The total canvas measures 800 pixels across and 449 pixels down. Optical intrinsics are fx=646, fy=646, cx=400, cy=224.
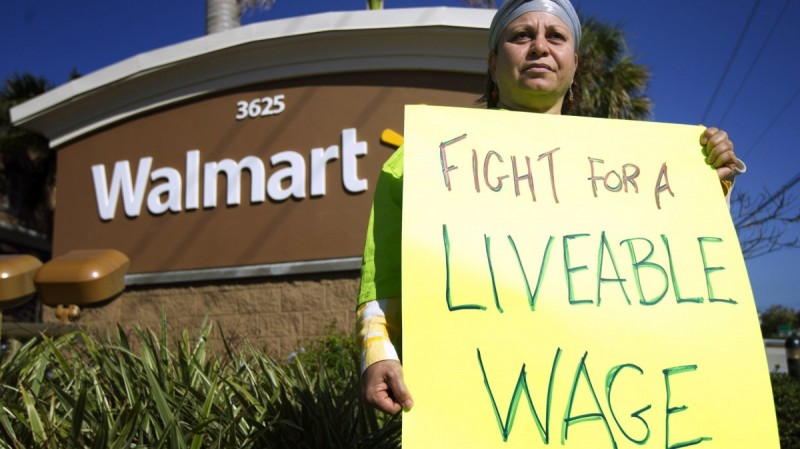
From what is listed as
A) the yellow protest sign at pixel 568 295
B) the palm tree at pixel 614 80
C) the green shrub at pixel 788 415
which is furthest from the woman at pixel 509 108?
the palm tree at pixel 614 80

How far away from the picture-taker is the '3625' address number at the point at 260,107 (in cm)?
770

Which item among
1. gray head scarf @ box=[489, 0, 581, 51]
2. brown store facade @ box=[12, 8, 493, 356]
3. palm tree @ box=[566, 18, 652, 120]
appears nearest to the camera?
gray head scarf @ box=[489, 0, 581, 51]

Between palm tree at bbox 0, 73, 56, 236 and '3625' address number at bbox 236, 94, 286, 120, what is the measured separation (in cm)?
841

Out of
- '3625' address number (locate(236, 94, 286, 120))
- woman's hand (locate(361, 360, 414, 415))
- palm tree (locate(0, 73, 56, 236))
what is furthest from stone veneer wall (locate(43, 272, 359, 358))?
palm tree (locate(0, 73, 56, 236))

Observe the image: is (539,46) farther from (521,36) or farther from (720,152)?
(720,152)

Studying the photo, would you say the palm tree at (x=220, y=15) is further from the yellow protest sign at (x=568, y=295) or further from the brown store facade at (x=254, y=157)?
the yellow protest sign at (x=568, y=295)

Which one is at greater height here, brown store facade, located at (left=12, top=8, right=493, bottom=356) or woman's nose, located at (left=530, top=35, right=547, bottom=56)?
brown store facade, located at (left=12, top=8, right=493, bottom=356)

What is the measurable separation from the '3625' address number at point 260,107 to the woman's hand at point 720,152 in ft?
21.2

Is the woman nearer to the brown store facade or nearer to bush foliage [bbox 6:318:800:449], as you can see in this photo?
bush foliage [bbox 6:318:800:449]

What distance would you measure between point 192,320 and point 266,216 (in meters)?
1.55

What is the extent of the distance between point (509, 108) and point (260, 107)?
20.9ft

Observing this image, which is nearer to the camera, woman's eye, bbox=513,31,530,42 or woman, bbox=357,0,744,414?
woman, bbox=357,0,744,414

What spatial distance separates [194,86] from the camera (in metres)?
8.16

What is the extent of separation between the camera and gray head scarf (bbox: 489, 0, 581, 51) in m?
1.77
